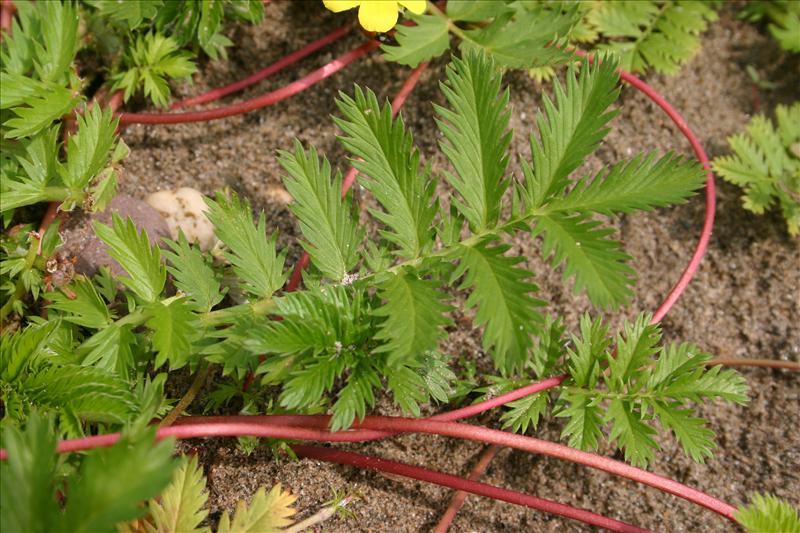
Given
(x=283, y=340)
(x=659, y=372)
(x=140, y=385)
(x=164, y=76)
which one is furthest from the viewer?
(x=164, y=76)

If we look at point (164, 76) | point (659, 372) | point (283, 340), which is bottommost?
point (659, 372)

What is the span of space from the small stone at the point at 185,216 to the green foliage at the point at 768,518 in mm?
1467

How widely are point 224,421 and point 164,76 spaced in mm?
1163

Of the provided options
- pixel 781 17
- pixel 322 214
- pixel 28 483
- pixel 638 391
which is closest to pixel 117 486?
pixel 28 483

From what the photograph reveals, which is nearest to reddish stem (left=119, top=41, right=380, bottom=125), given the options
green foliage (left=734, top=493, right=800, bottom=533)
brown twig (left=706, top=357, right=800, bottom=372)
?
brown twig (left=706, top=357, right=800, bottom=372)

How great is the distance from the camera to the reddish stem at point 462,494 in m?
1.79

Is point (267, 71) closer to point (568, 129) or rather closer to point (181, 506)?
point (568, 129)

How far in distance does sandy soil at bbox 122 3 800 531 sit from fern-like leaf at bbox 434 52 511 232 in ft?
1.91

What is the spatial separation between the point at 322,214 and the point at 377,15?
64cm

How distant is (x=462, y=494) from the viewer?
6.02 ft

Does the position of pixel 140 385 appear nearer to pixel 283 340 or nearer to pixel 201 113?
pixel 283 340

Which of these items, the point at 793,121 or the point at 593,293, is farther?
the point at 793,121

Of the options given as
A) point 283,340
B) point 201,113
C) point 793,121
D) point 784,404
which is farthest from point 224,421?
point 793,121

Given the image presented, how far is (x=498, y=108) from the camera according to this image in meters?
1.59
